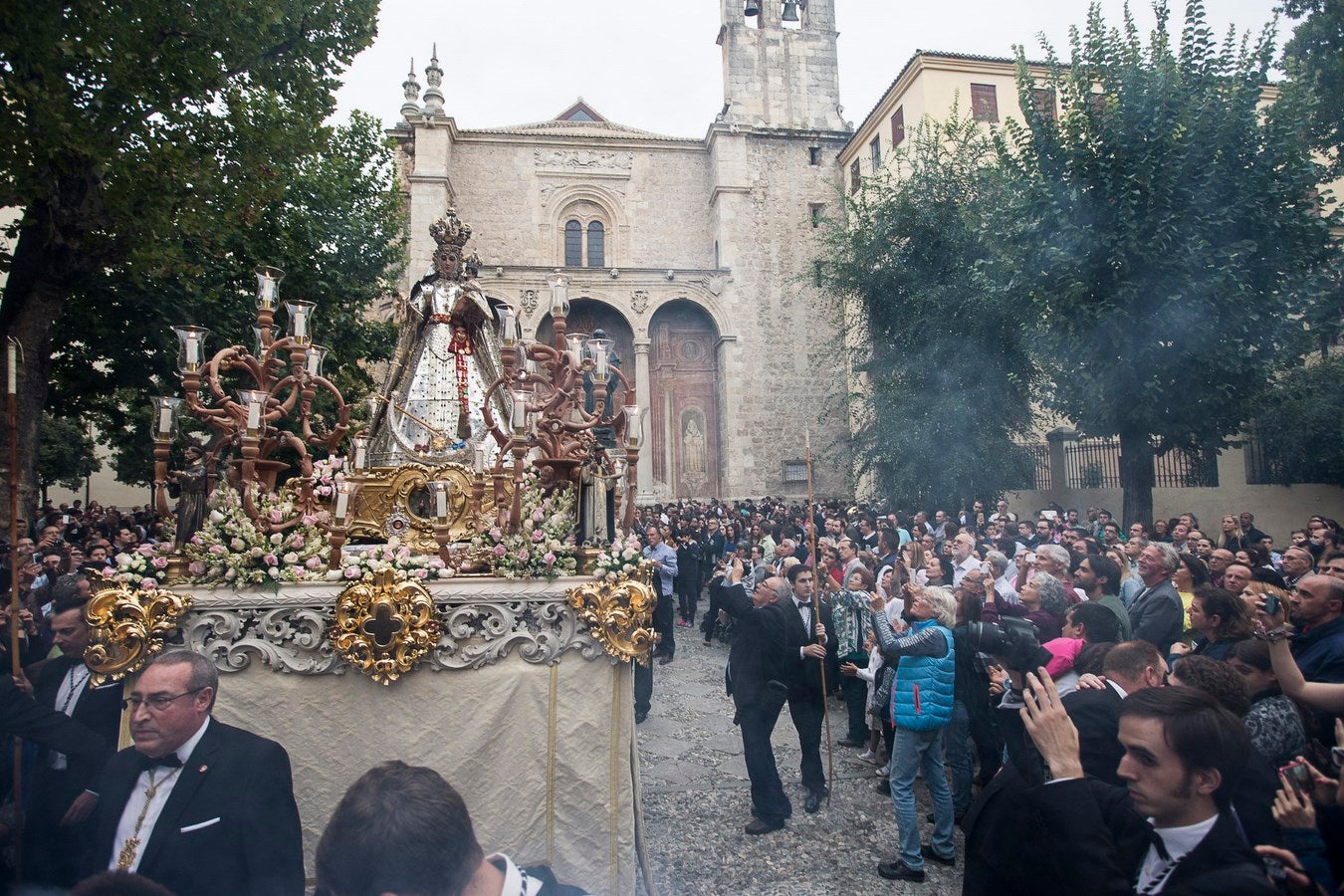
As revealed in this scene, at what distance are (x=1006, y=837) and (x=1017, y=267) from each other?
1165 cm

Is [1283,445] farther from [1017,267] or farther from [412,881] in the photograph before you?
[412,881]

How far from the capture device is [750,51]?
29.9 metres

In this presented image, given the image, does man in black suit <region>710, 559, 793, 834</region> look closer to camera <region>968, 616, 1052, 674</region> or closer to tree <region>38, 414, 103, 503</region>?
camera <region>968, 616, 1052, 674</region>

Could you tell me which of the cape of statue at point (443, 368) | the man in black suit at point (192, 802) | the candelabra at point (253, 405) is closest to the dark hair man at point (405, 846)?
the man in black suit at point (192, 802)

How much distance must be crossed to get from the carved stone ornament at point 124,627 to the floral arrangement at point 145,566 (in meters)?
0.06

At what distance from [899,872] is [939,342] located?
1485 centimetres

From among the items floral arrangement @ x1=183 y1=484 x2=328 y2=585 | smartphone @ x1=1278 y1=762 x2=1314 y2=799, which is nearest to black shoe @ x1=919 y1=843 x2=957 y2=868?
smartphone @ x1=1278 y1=762 x2=1314 y2=799

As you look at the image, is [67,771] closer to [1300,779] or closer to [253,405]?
[253,405]

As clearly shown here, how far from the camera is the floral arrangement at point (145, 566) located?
4117 millimetres

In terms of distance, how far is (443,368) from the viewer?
755 centimetres

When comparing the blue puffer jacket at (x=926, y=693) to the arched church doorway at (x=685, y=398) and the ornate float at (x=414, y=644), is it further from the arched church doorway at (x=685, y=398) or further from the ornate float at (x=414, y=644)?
the arched church doorway at (x=685, y=398)

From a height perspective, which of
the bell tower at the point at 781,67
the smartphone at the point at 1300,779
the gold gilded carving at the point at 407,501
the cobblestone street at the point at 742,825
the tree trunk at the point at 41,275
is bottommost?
the cobblestone street at the point at 742,825

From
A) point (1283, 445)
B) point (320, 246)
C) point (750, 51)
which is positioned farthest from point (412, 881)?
point (750, 51)

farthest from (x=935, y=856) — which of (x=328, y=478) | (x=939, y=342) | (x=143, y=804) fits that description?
(x=939, y=342)
